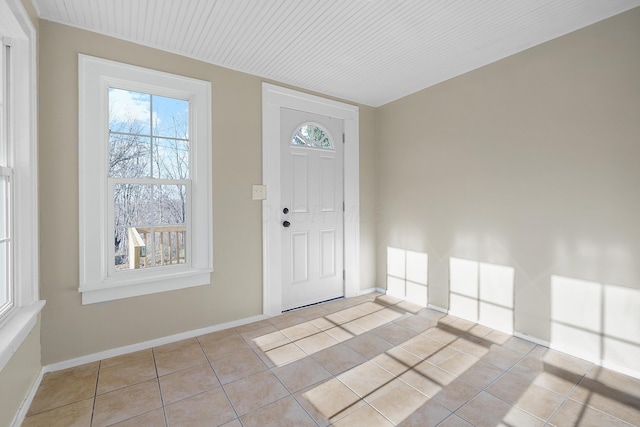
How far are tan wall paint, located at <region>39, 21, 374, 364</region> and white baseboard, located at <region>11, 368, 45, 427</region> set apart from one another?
191 mm

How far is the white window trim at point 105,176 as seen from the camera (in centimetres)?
227

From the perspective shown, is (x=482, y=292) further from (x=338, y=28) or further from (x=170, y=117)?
(x=170, y=117)

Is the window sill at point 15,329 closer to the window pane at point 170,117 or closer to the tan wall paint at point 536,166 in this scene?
the window pane at point 170,117

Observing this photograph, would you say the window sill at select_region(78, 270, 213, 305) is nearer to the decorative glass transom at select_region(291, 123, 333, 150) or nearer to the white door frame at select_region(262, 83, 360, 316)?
the white door frame at select_region(262, 83, 360, 316)

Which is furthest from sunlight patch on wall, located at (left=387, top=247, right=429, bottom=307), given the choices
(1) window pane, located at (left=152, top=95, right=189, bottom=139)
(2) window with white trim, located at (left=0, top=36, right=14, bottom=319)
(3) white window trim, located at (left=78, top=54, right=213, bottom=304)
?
(2) window with white trim, located at (left=0, top=36, right=14, bottom=319)

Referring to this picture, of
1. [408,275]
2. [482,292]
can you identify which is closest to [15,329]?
[408,275]

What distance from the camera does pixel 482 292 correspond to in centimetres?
296

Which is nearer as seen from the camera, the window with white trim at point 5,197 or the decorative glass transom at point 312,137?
the window with white trim at point 5,197

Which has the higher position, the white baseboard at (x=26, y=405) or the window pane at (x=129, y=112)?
the window pane at (x=129, y=112)

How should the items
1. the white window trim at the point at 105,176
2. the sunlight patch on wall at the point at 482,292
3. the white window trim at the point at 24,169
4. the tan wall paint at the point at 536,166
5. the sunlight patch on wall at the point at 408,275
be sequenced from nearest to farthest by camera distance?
the white window trim at the point at 24,169 < the tan wall paint at the point at 536,166 < the white window trim at the point at 105,176 < the sunlight patch on wall at the point at 482,292 < the sunlight patch on wall at the point at 408,275

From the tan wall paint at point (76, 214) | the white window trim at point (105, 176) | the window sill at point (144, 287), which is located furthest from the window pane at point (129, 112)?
the window sill at point (144, 287)

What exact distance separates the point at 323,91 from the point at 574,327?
3250 mm

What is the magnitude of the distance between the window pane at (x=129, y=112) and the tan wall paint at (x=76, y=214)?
9.7 inches

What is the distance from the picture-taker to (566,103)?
7.81 feet
